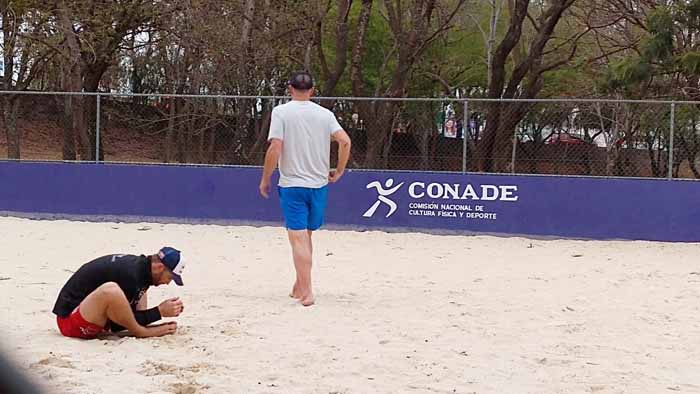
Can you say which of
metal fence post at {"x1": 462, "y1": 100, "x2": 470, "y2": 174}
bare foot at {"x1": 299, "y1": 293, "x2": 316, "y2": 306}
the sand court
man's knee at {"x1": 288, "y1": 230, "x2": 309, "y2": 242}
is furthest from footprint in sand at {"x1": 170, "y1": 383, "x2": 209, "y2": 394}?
metal fence post at {"x1": 462, "y1": 100, "x2": 470, "y2": 174}

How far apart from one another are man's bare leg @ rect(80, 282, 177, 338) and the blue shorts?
1.81 meters

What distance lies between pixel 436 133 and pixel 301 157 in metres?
6.96

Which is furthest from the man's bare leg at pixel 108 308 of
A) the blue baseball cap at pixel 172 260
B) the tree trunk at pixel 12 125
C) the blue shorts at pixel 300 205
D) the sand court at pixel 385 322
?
the tree trunk at pixel 12 125

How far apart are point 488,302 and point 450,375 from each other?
2.51 metres

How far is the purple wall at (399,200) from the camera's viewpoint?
1213 centimetres

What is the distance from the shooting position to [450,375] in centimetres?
516

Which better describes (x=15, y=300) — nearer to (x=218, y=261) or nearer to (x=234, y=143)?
(x=218, y=261)

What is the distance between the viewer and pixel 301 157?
7.15 metres

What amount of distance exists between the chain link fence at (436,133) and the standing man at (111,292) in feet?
25.7

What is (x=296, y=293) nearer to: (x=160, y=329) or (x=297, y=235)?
(x=297, y=235)

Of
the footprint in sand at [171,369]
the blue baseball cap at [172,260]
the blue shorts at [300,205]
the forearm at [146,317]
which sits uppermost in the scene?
the blue shorts at [300,205]

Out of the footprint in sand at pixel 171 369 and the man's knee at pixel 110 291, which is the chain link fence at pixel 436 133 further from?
the footprint in sand at pixel 171 369

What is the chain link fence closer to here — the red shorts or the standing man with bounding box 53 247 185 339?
the standing man with bounding box 53 247 185 339

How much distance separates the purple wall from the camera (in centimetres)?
1213
